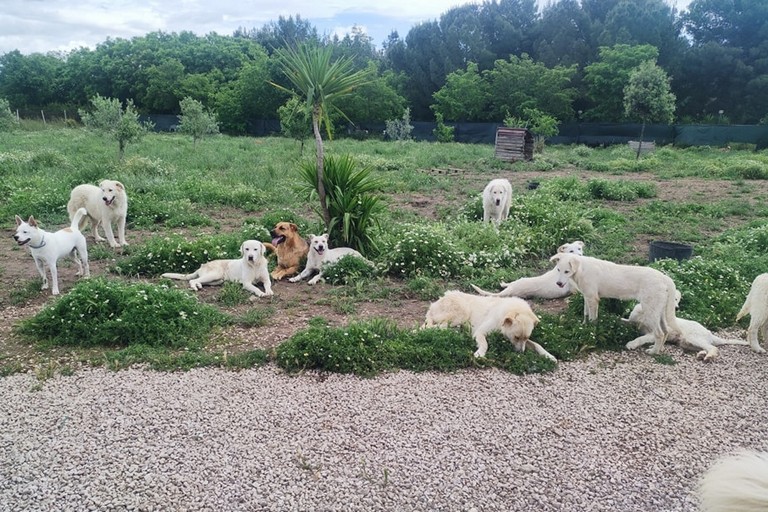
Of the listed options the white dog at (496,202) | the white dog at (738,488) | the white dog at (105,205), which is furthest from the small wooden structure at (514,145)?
the white dog at (738,488)

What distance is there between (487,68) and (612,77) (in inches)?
523

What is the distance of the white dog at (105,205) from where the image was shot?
29.0ft

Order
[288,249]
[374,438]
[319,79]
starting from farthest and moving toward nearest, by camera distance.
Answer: [319,79] → [288,249] → [374,438]

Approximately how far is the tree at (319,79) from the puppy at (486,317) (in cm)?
332

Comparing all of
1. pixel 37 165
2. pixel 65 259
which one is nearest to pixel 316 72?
pixel 65 259

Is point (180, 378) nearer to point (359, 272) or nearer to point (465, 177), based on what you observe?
point (359, 272)

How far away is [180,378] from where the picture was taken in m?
4.64

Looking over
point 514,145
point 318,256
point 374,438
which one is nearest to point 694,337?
point 374,438

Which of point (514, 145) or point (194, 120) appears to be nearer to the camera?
point (514, 145)

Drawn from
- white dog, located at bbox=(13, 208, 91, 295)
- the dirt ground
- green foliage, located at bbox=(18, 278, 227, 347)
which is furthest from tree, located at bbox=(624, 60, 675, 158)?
green foliage, located at bbox=(18, 278, 227, 347)

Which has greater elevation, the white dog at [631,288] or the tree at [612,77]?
the tree at [612,77]

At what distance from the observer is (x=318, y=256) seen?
7707 millimetres

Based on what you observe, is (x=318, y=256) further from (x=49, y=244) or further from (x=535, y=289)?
(x=49, y=244)

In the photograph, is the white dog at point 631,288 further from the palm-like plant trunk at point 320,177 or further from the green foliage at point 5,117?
the green foliage at point 5,117
